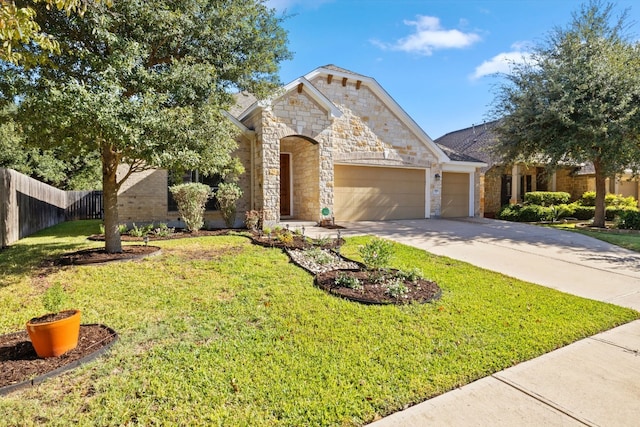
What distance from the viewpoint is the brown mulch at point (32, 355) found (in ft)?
9.73

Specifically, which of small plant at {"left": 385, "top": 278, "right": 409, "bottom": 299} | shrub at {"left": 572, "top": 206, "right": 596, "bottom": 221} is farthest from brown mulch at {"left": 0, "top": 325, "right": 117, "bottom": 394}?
shrub at {"left": 572, "top": 206, "right": 596, "bottom": 221}

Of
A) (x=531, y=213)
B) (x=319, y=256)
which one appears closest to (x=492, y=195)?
(x=531, y=213)

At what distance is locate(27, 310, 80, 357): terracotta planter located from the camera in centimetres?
314

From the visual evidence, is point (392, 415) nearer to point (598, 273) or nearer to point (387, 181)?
point (598, 273)

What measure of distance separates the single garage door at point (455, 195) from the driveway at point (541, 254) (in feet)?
12.1

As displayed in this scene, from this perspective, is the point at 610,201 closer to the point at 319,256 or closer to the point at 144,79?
the point at 319,256

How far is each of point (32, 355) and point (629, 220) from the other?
695 inches

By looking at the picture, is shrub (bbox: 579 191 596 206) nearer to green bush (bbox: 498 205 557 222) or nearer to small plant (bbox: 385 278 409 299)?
green bush (bbox: 498 205 557 222)

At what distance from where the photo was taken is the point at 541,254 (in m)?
8.27

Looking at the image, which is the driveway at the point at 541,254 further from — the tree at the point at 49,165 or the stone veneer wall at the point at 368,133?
the tree at the point at 49,165

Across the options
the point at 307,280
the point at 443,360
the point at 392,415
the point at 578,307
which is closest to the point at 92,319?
the point at 307,280

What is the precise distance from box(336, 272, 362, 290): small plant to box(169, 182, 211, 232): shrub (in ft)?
20.3

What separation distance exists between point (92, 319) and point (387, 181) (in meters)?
12.3

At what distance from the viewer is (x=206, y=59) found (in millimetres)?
6992
